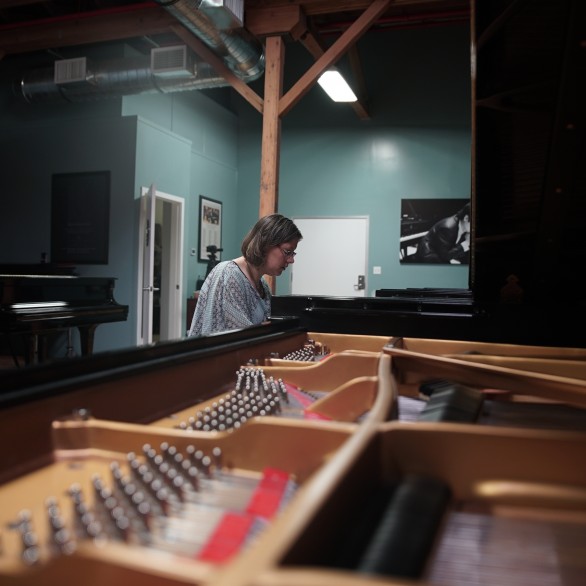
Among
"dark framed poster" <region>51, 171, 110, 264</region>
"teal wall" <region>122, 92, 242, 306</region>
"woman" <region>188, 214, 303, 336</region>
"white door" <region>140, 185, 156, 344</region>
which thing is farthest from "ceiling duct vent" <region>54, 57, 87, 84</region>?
"woman" <region>188, 214, 303, 336</region>

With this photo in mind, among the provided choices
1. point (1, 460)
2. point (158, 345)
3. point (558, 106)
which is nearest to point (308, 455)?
point (1, 460)

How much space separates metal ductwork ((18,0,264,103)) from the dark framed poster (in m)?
0.97

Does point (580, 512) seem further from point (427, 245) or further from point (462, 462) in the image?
point (427, 245)

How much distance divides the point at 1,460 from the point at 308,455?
0.52m

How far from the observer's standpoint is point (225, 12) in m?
5.00

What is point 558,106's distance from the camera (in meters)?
1.65

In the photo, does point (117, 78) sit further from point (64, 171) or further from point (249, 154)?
point (249, 154)

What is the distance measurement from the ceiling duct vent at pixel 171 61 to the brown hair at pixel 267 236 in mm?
4055

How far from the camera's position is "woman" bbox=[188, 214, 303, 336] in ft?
9.23

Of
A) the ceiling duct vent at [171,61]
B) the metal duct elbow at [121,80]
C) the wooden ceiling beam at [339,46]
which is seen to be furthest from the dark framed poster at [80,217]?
the wooden ceiling beam at [339,46]

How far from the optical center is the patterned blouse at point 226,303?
2791 mm

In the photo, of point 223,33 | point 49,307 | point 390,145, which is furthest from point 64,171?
point 390,145

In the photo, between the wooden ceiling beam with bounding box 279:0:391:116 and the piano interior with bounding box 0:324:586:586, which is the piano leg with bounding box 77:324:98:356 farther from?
the piano interior with bounding box 0:324:586:586

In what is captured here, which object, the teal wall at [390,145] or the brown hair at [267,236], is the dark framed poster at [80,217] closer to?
the teal wall at [390,145]
